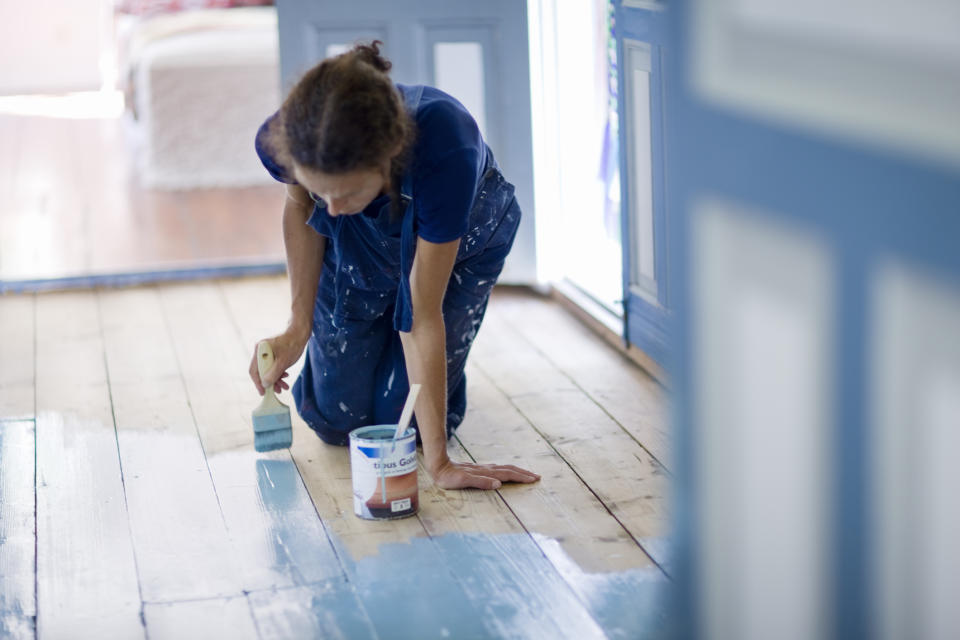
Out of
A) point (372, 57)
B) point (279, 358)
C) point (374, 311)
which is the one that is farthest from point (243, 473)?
point (372, 57)

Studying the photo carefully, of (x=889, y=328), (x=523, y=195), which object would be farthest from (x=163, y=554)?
(x=523, y=195)

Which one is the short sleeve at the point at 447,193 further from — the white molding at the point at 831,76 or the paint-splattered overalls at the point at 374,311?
the white molding at the point at 831,76

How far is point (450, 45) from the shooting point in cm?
346

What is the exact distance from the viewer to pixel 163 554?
2012mm

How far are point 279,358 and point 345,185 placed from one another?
0.54 metres

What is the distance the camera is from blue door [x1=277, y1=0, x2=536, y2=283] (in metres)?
3.42

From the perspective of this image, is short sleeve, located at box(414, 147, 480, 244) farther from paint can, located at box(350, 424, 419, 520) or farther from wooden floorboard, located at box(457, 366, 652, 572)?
wooden floorboard, located at box(457, 366, 652, 572)

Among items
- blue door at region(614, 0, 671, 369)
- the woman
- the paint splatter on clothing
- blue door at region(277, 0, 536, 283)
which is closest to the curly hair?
the woman

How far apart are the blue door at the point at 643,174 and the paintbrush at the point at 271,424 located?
3.25ft

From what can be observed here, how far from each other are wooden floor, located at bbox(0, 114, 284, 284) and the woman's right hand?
74.0 inches

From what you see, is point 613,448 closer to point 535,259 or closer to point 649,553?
point 649,553

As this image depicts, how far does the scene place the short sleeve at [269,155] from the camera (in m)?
1.99

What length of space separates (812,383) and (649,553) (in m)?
1.00

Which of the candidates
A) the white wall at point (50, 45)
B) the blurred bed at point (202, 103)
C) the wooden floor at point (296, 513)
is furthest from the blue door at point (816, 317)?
the white wall at point (50, 45)
